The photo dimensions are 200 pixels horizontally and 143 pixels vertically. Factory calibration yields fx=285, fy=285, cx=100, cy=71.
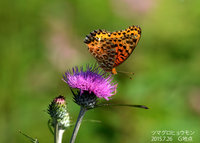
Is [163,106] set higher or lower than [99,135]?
higher

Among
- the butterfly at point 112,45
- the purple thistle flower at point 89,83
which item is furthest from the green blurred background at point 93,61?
the purple thistle flower at point 89,83

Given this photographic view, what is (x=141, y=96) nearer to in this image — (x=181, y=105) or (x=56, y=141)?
(x=181, y=105)

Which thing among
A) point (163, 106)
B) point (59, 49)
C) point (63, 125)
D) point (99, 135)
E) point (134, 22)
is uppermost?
point (134, 22)

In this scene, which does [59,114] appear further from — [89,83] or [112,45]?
[112,45]

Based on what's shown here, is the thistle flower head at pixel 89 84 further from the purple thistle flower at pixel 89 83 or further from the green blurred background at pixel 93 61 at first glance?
the green blurred background at pixel 93 61

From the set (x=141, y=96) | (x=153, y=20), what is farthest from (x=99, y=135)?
(x=153, y=20)

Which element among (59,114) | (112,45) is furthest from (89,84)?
(112,45)
